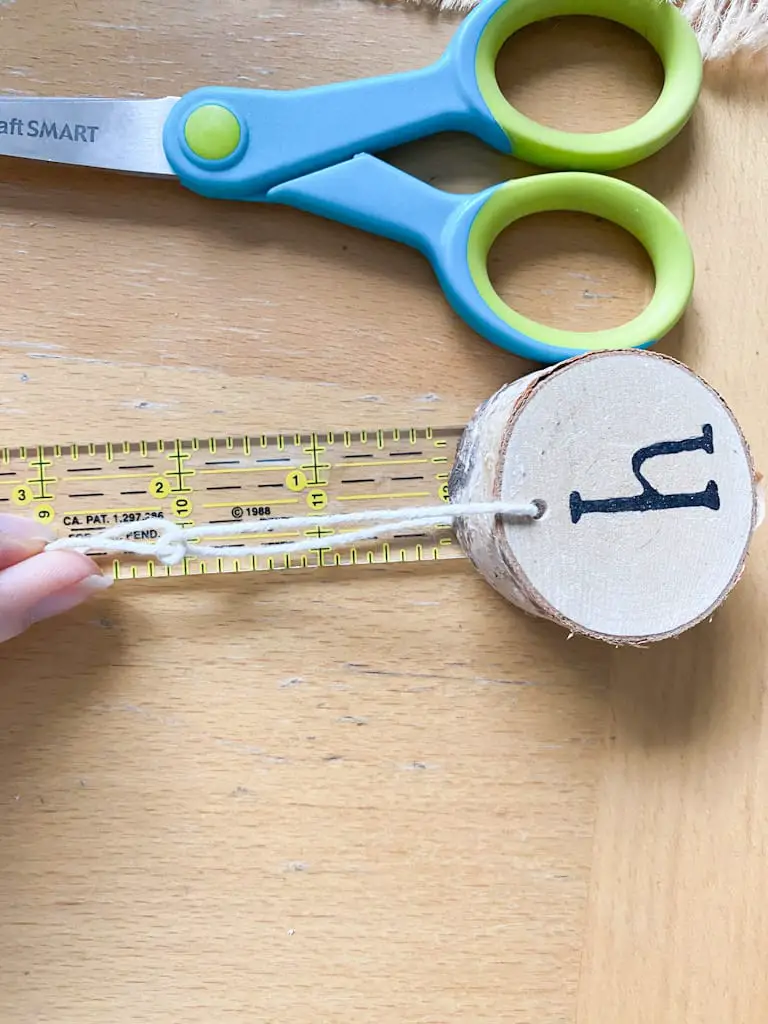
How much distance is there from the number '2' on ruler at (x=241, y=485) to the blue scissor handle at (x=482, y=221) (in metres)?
0.08

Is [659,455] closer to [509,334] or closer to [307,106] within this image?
[509,334]

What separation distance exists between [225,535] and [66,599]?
0.34 feet

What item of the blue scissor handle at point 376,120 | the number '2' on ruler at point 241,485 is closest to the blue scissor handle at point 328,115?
the blue scissor handle at point 376,120

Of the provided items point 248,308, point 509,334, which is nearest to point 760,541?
point 509,334

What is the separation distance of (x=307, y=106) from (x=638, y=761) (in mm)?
468

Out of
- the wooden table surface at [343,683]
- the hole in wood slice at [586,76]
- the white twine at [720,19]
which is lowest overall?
the wooden table surface at [343,683]

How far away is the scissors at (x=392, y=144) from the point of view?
54 centimetres

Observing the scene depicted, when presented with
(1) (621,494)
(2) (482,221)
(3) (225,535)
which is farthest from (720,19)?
(3) (225,535)

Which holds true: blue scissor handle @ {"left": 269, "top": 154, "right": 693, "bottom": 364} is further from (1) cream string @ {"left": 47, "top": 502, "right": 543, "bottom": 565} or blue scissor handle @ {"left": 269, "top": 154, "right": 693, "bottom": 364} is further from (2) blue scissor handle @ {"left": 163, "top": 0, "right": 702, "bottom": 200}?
(1) cream string @ {"left": 47, "top": 502, "right": 543, "bottom": 565}

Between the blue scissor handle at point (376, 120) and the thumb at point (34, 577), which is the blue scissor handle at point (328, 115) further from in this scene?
the thumb at point (34, 577)

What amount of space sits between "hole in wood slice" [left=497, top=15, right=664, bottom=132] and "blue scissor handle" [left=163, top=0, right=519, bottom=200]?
50 millimetres

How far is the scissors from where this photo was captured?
1.77ft

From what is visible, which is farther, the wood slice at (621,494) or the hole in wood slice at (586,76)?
the hole in wood slice at (586,76)

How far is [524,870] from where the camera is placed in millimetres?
576
